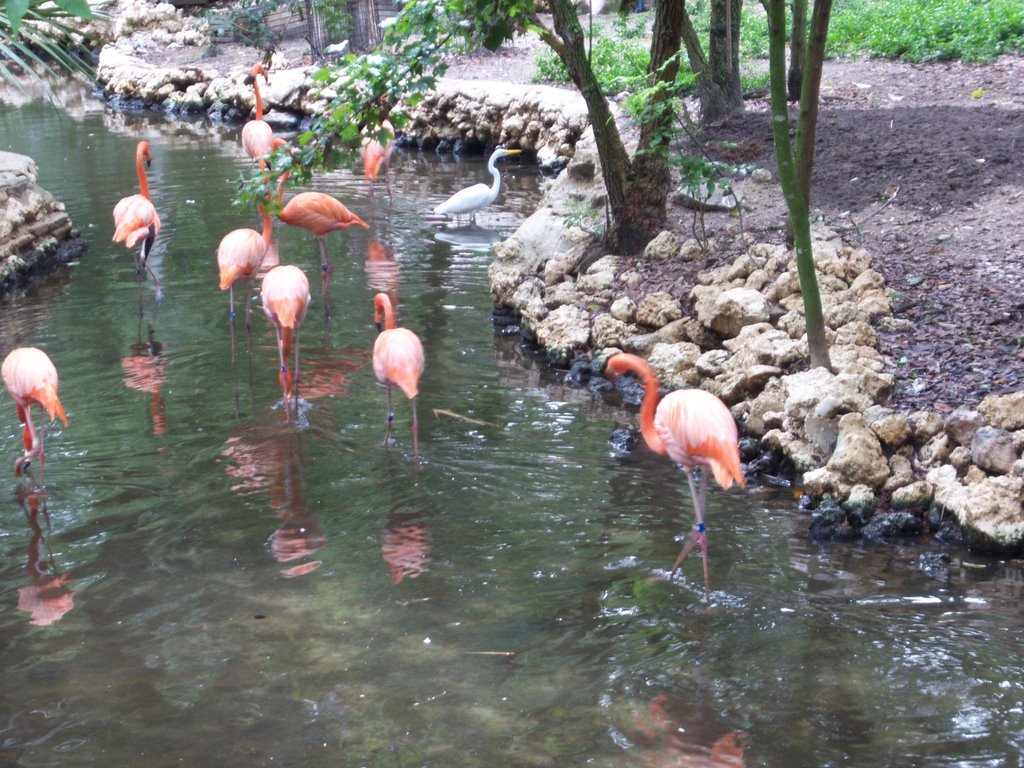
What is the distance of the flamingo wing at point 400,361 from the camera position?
225 inches

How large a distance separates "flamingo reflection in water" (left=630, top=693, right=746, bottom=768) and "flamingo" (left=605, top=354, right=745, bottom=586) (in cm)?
82

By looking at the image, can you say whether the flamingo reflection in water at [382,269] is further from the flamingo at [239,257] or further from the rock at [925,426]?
the rock at [925,426]

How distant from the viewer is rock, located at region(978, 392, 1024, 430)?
4738mm

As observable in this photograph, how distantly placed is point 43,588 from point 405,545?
1575 mm

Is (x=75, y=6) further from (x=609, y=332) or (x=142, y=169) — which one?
(x=142, y=169)

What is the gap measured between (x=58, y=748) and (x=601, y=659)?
1895 mm

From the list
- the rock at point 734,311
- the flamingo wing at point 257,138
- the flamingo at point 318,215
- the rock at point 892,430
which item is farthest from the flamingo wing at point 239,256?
the flamingo wing at point 257,138

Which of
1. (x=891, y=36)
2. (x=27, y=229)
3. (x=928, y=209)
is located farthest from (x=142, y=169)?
(x=891, y=36)

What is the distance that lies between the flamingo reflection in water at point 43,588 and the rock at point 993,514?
386 centimetres

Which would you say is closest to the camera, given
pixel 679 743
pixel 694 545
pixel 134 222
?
pixel 679 743

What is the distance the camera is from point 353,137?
5.97 metres

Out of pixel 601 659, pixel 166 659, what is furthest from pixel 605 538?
pixel 166 659

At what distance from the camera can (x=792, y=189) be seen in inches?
210

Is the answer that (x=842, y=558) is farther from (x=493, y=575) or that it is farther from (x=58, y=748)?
(x=58, y=748)
